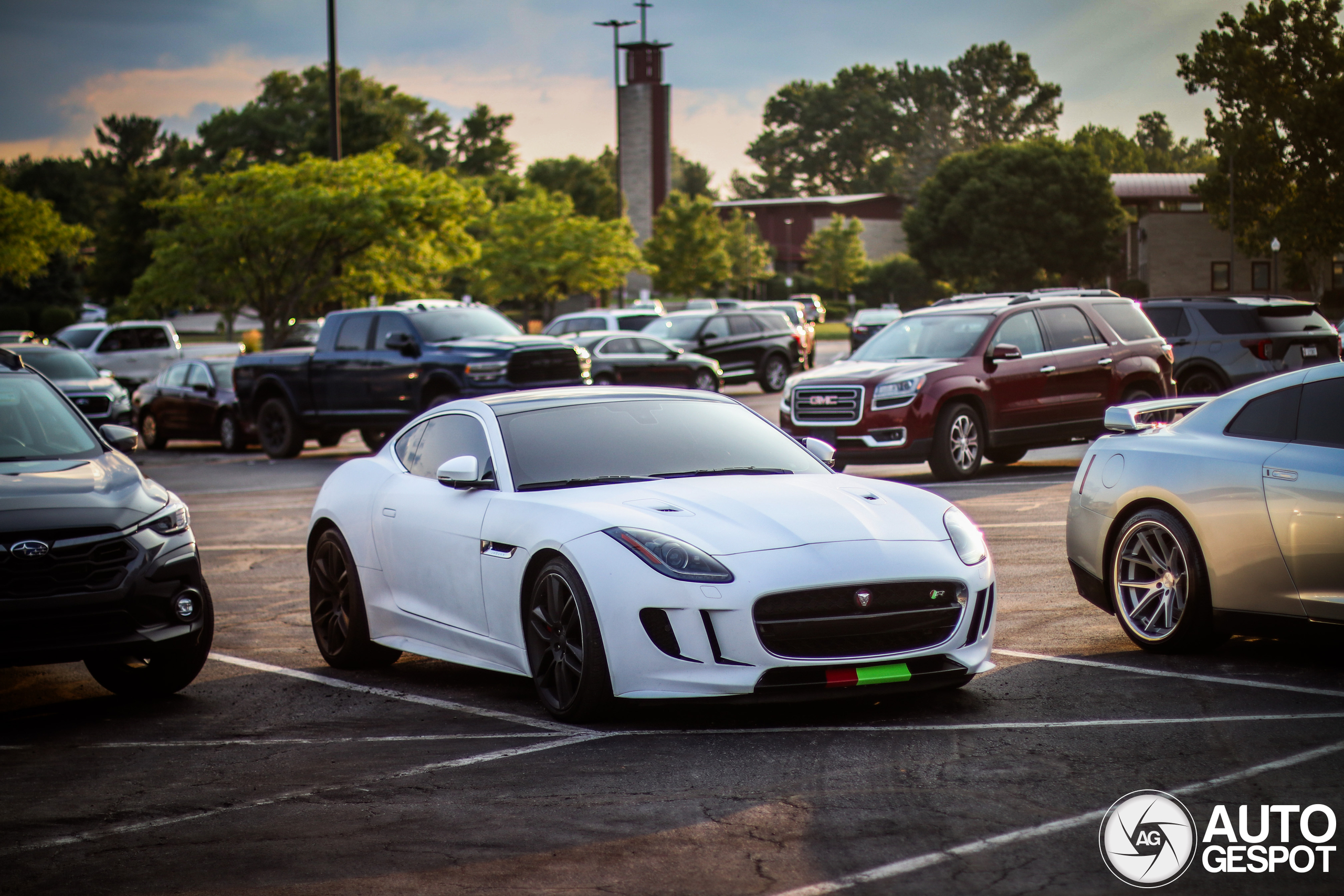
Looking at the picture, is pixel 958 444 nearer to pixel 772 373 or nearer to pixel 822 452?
pixel 822 452

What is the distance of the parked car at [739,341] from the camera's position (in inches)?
1347

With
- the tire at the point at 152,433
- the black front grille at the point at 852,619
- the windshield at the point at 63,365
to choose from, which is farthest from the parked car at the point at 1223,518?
the tire at the point at 152,433

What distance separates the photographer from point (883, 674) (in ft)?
20.0

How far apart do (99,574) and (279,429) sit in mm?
16905

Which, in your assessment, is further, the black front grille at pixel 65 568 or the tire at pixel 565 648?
the black front grille at pixel 65 568

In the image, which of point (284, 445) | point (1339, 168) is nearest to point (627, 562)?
point (284, 445)

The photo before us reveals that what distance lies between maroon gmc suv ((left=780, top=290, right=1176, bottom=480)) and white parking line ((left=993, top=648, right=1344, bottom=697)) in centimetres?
859

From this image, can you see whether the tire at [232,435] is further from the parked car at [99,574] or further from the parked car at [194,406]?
the parked car at [99,574]


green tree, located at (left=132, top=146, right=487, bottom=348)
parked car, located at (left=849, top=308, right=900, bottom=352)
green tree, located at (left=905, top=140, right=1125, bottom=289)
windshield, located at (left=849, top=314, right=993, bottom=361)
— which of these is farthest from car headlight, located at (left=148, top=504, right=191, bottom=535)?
green tree, located at (left=905, top=140, right=1125, bottom=289)

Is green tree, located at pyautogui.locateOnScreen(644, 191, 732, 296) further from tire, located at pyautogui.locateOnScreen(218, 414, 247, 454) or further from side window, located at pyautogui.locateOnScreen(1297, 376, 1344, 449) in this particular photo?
side window, located at pyautogui.locateOnScreen(1297, 376, 1344, 449)

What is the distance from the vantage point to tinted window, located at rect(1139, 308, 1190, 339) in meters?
21.0

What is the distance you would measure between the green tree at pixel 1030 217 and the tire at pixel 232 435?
60789 millimetres

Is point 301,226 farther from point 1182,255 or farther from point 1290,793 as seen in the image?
point 1182,255

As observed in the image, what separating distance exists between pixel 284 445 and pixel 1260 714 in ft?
63.3
